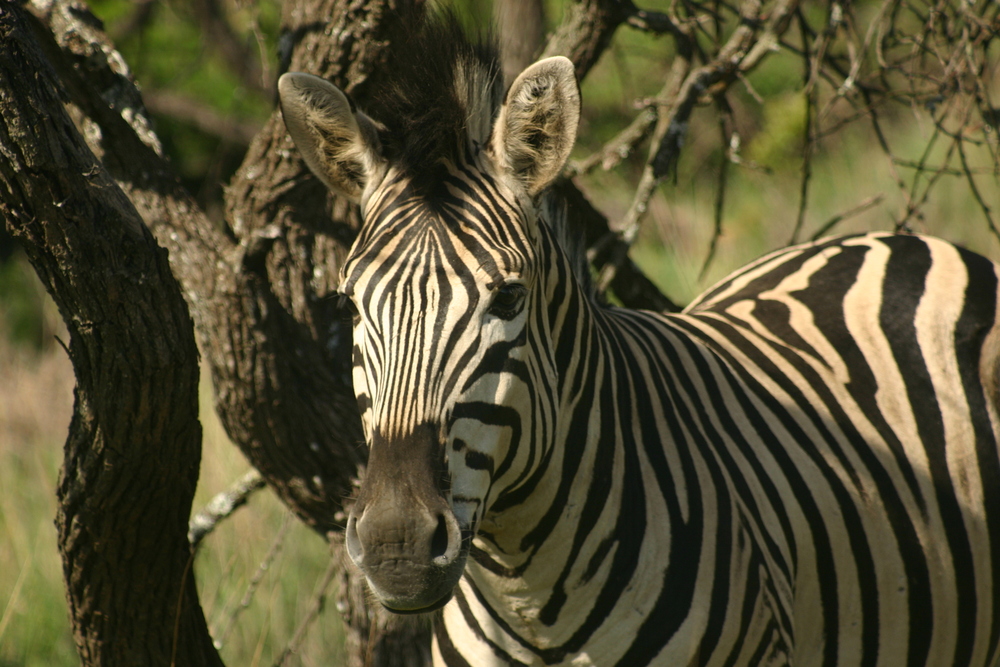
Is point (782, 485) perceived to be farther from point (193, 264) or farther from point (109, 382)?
point (193, 264)

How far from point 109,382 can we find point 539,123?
1335mm

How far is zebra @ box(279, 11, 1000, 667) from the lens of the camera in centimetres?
192

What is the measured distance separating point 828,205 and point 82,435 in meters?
8.49

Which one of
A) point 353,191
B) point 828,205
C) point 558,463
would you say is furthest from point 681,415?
point 828,205

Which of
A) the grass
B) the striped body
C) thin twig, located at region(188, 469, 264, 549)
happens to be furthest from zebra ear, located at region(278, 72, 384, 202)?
the grass

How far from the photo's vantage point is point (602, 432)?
232 cm

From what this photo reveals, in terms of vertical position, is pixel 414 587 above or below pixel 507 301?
below

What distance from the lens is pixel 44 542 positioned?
5.70m

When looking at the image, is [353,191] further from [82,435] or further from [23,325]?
[23,325]

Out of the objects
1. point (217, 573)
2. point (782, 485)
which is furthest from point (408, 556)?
point (217, 573)

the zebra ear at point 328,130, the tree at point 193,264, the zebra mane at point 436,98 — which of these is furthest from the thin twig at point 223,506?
the zebra mane at point 436,98

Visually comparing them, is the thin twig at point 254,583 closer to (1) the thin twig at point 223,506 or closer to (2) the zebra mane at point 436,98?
(1) the thin twig at point 223,506

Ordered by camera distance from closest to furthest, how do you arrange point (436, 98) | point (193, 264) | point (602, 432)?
point (436, 98) < point (602, 432) < point (193, 264)

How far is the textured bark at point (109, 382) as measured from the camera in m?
2.17
